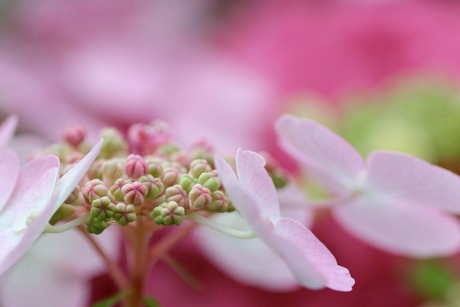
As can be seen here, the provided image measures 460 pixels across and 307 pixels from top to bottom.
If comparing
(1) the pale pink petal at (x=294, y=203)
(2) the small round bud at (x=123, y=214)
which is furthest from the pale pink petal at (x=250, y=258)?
(2) the small round bud at (x=123, y=214)

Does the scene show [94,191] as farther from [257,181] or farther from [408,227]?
[408,227]

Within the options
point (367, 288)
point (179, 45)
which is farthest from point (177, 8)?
point (367, 288)

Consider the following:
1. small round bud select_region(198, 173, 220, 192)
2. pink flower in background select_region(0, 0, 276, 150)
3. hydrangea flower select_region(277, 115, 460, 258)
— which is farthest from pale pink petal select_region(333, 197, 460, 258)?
pink flower in background select_region(0, 0, 276, 150)

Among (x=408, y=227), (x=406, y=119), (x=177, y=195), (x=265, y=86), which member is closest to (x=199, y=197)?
(x=177, y=195)

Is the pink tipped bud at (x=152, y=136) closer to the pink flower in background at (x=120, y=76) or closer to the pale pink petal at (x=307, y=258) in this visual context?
the pale pink petal at (x=307, y=258)

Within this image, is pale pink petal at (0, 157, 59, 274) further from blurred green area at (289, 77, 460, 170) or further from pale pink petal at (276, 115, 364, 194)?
blurred green area at (289, 77, 460, 170)

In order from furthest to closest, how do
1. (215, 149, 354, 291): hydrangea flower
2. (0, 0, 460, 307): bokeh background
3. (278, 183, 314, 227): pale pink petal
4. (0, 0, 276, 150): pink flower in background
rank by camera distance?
(0, 0, 276, 150): pink flower in background, (0, 0, 460, 307): bokeh background, (278, 183, 314, 227): pale pink petal, (215, 149, 354, 291): hydrangea flower

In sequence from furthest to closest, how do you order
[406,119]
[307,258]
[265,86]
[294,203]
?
[265,86], [406,119], [294,203], [307,258]

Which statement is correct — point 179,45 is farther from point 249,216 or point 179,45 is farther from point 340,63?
point 249,216
